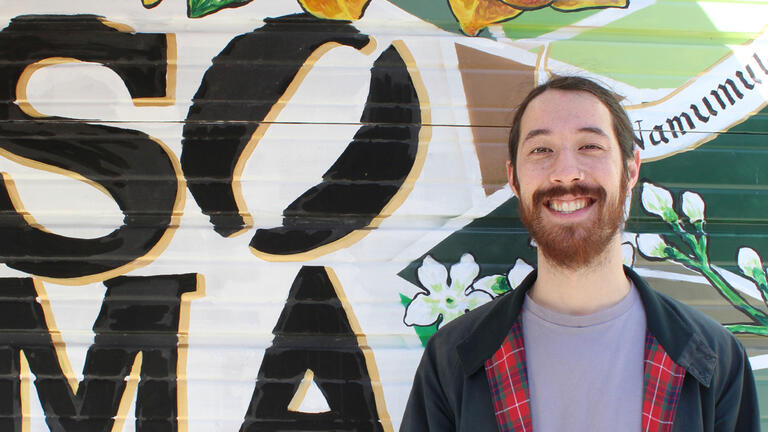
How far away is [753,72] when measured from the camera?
232cm

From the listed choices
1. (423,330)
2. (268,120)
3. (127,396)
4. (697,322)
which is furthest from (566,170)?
(127,396)

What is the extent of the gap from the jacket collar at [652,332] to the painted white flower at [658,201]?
2.57 feet

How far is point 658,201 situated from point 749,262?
48 centimetres

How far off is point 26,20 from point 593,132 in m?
2.40

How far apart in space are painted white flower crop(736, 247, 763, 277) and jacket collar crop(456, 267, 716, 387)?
0.99 m

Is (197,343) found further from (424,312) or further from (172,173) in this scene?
(424,312)

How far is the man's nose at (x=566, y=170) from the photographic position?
1.48m

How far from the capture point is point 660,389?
1.39 m

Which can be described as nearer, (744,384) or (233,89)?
(744,384)

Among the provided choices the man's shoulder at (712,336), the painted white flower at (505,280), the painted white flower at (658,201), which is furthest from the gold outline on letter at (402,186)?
the man's shoulder at (712,336)

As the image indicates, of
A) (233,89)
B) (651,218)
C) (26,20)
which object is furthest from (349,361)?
(26,20)

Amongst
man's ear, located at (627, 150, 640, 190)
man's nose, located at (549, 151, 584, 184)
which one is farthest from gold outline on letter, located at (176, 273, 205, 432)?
man's ear, located at (627, 150, 640, 190)

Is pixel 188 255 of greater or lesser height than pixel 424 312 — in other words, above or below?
above

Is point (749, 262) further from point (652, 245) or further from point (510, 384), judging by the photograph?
point (510, 384)
